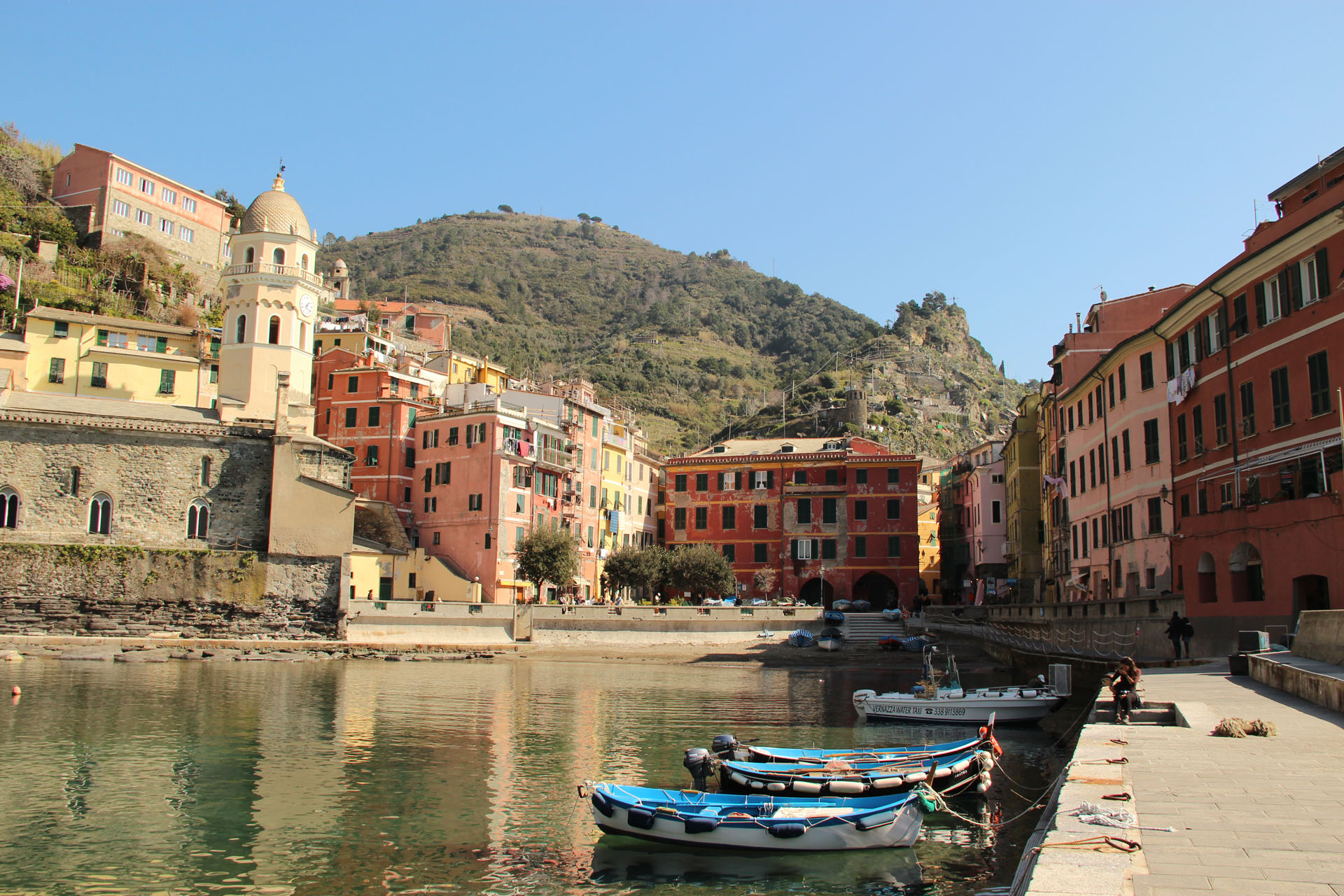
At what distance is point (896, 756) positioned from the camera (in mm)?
20844

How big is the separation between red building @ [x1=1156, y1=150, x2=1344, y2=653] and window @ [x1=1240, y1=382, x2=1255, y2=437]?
0.05m

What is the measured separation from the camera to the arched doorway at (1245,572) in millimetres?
29406

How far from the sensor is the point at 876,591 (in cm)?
7225

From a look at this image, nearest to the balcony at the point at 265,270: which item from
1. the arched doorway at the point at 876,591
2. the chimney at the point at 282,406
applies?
the chimney at the point at 282,406

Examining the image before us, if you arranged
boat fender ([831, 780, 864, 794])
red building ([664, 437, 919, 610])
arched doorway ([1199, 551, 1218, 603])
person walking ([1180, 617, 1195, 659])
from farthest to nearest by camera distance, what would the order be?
red building ([664, 437, 919, 610])
arched doorway ([1199, 551, 1218, 603])
person walking ([1180, 617, 1195, 659])
boat fender ([831, 780, 864, 794])

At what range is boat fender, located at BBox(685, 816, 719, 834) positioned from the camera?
15.9m

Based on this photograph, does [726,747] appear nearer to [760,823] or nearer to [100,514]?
[760,823]

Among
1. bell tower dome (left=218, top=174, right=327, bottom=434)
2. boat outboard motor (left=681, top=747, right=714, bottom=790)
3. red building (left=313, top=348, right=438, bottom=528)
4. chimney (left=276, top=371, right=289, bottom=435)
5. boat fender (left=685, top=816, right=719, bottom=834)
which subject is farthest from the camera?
red building (left=313, top=348, right=438, bottom=528)

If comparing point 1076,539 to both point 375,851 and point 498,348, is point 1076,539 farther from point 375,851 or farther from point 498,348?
point 498,348

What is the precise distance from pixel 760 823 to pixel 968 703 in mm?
16100

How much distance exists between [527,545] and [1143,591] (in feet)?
114

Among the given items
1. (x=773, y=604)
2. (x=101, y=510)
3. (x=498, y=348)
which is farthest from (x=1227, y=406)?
(x=498, y=348)

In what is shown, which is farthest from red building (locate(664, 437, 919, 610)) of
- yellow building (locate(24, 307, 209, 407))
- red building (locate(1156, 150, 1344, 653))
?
red building (locate(1156, 150, 1344, 653))

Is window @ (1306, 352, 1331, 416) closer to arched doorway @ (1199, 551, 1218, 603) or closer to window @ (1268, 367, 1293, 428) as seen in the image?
window @ (1268, 367, 1293, 428)
